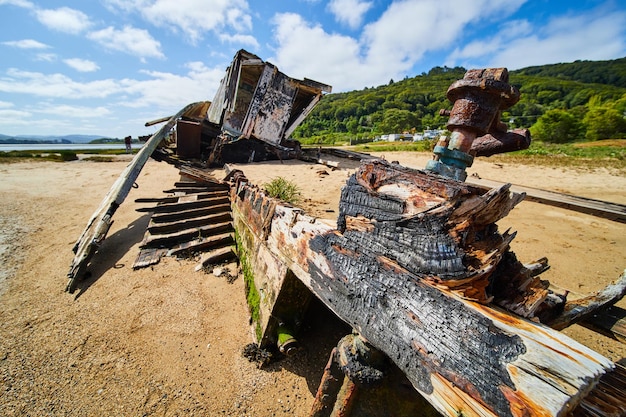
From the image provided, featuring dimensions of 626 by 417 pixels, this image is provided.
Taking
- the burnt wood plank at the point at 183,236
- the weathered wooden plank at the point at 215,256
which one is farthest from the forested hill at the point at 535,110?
the weathered wooden plank at the point at 215,256

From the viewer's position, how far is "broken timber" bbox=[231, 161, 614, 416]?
2.48 feet

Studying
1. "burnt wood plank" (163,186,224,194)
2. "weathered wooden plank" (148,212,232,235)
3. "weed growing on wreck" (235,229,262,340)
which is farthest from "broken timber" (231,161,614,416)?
"burnt wood plank" (163,186,224,194)

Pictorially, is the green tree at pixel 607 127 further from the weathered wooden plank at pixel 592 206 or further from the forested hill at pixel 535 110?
the weathered wooden plank at pixel 592 206

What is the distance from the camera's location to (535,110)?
5716cm

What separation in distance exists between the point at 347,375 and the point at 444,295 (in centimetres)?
71

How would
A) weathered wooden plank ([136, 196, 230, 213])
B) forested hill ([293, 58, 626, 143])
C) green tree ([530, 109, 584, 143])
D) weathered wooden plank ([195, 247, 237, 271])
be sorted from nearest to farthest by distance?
weathered wooden plank ([195, 247, 237, 271]) → weathered wooden plank ([136, 196, 230, 213]) → green tree ([530, 109, 584, 143]) → forested hill ([293, 58, 626, 143])

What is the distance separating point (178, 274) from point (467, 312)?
3.78 meters

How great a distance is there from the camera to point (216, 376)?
2.23 meters

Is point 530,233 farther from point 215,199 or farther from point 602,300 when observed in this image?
point 215,199

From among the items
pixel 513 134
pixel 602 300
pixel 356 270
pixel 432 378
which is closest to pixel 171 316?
pixel 356 270

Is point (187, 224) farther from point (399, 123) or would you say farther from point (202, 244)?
point (399, 123)

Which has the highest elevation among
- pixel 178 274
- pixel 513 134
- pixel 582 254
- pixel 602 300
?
pixel 513 134

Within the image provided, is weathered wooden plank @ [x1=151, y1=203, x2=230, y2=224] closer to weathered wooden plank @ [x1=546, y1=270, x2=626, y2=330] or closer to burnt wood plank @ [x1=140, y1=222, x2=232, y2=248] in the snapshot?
burnt wood plank @ [x1=140, y1=222, x2=232, y2=248]

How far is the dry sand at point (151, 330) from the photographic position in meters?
2.05
